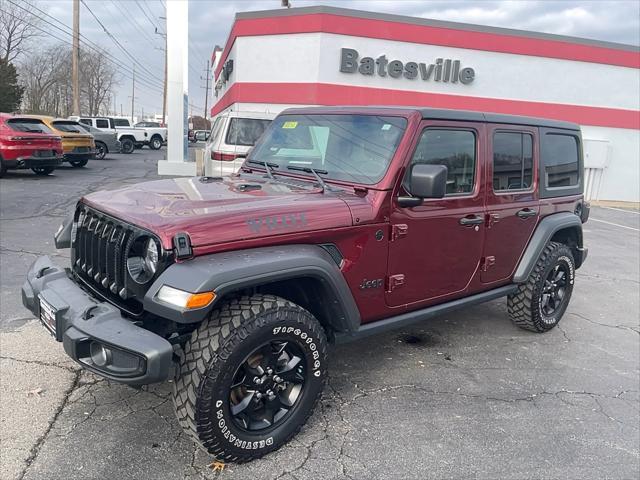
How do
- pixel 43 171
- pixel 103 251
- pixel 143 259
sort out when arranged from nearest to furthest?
pixel 143 259 < pixel 103 251 < pixel 43 171

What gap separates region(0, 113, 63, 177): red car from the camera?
512 inches

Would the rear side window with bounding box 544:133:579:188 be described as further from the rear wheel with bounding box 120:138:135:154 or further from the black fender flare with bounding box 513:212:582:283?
the rear wheel with bounding box 120:138:135:154

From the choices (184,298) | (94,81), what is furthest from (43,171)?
(94,81)

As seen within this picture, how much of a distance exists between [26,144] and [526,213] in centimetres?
1317

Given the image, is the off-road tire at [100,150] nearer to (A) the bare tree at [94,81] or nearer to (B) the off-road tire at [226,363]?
(B) the off-road tire at [226,363]

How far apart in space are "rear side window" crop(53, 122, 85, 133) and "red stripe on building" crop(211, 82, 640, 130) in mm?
5541

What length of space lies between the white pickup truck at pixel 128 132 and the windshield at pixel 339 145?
25201 mm

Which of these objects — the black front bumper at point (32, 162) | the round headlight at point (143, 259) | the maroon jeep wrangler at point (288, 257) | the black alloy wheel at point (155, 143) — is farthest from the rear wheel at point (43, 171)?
the black alloy wheel at point (155, 143)

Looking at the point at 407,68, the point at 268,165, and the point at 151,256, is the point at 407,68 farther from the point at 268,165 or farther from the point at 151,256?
the point at 151,256

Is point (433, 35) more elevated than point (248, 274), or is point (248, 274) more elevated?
point (433, 35)

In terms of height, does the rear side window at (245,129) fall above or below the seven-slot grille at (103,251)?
above

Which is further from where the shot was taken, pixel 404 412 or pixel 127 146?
pixel 127 146

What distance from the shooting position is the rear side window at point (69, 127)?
1701cm

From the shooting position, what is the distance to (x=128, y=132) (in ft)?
98.9
